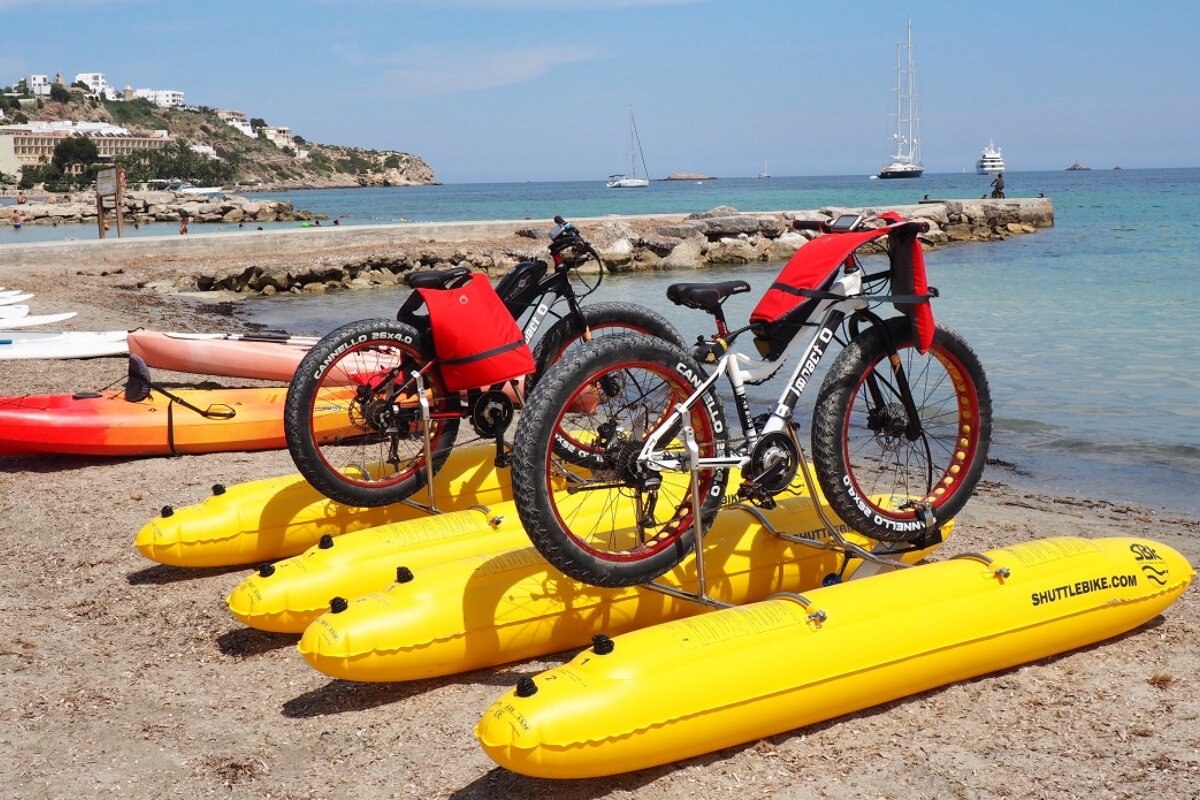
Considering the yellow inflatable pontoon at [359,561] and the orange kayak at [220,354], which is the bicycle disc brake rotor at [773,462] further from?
the orange kayak at [220,354]

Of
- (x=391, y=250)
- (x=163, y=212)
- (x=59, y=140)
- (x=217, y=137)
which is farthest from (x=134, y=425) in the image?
(x=217, y=137)

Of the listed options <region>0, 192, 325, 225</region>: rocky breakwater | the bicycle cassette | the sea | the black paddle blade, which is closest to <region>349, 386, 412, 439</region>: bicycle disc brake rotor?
the bicycle cassette

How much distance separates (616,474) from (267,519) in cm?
252

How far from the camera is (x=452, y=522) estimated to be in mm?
5895

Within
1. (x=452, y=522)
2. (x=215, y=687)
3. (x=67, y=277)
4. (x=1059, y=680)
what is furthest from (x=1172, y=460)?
(x=67, y=277)

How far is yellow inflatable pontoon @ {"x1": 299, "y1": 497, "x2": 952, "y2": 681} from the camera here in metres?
4.64

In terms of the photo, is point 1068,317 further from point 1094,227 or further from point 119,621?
point 1094,227

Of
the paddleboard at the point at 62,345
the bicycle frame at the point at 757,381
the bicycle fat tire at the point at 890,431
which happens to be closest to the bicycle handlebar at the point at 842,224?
the bicycle frame at the point at 757,381

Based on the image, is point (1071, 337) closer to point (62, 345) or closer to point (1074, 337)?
point (1074, 337)

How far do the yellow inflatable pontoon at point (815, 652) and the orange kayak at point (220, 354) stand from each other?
8158 millimetres

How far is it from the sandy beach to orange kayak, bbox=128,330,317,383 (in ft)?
17.6

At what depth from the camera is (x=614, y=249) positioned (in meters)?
29.5

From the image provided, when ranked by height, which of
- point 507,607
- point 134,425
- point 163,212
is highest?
point 163,212

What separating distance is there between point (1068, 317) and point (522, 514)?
1733cm
